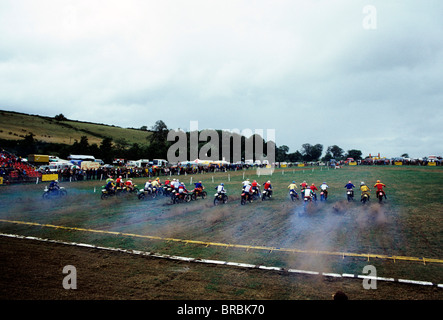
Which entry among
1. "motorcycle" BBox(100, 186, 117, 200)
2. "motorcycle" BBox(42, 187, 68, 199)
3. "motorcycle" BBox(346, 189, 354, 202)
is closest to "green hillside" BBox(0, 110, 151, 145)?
"motorcycle" BBox(42, 187, 68, 199)

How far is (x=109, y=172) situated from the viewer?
139ft

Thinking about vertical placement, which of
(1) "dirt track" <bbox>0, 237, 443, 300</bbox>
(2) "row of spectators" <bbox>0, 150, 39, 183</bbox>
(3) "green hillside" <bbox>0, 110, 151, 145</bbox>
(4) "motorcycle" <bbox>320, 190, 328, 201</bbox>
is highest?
(3) "green hillside" <bbox>0, 110, 151, 145</bbox>

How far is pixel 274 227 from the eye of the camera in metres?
13.0

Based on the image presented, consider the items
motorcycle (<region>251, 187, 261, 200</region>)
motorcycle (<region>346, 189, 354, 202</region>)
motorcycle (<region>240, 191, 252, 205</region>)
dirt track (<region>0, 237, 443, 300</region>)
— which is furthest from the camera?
motorcycle (<region>251, 187, 261, 200</region>)

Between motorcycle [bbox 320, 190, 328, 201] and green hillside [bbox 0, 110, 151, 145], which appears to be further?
green hillside [bbox 0, 110, 151, 145]

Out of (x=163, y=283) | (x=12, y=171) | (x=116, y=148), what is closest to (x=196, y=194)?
(x=163, y=283)

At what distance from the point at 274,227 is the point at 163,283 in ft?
22.6

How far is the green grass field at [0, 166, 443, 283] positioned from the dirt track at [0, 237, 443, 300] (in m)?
0.89

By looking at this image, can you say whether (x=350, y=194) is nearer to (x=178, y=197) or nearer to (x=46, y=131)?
(x=178, y=197)

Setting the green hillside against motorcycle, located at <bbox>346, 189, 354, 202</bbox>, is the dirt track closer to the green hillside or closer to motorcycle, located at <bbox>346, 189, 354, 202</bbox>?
motorcycle, located at <bbox>346, 189, 354, 202</bbox>

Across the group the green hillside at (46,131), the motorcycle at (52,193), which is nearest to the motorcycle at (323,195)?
the motorcycle at (52,193)

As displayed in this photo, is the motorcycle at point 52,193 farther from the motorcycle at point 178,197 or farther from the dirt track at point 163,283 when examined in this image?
the dirt track at point 163,283

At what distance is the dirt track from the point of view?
21.3 ft
